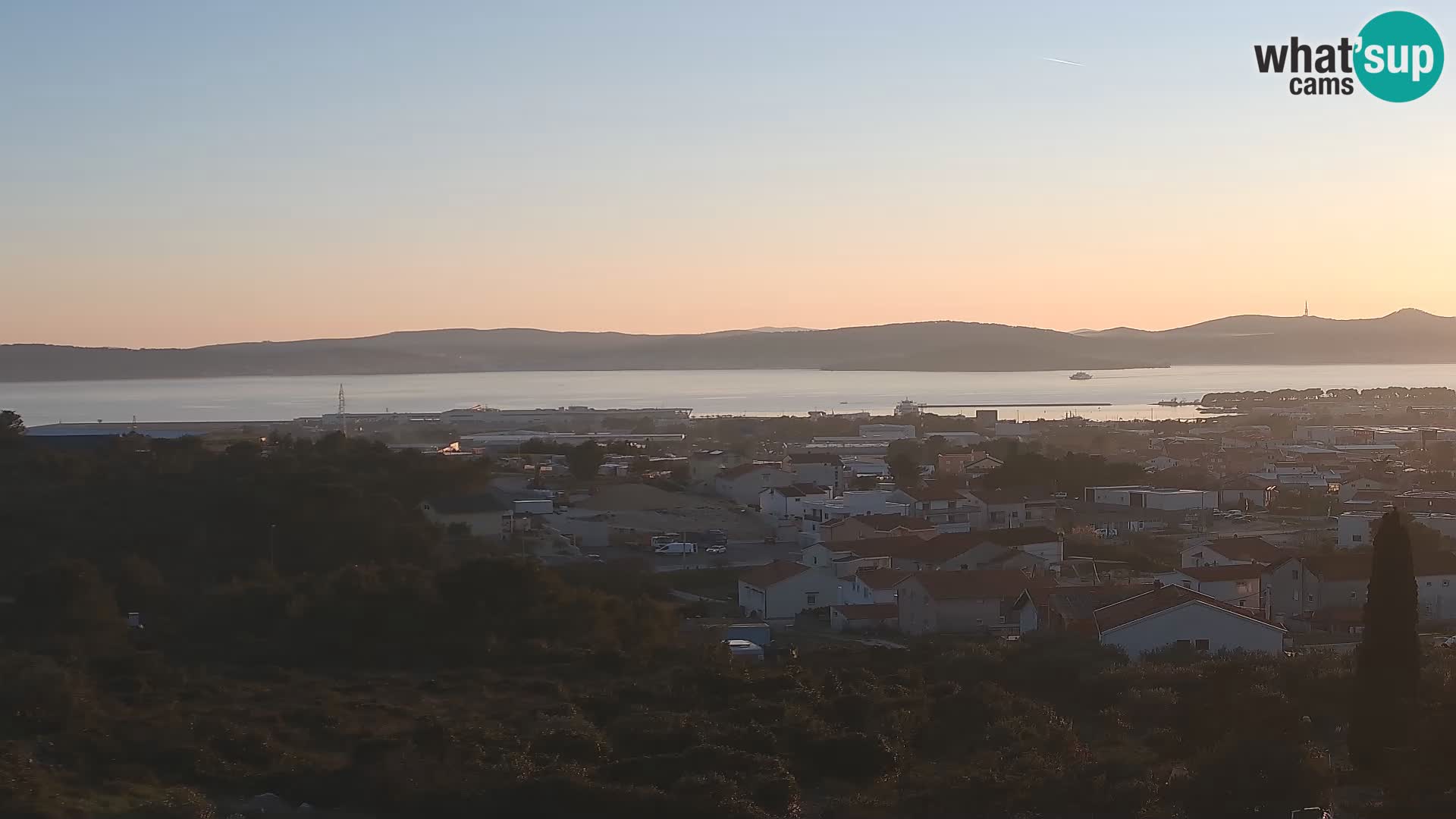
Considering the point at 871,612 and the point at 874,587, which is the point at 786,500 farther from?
the point at 871,612

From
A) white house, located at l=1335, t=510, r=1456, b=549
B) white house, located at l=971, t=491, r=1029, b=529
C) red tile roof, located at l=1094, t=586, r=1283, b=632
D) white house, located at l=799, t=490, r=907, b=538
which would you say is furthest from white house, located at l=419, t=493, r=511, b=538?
white house, located at l=1335, t=510, r=1456, b=549

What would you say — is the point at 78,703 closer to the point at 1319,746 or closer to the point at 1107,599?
the point at 1319,746

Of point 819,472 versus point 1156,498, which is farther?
point 819,472

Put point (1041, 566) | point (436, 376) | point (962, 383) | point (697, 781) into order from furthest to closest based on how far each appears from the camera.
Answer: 1. point (436, 376)
2. point (962, 383)
3. point (1041, 566)
4. point (697, 781)

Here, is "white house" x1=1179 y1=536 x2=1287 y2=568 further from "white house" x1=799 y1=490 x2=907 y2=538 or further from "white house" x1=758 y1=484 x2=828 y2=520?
"white house" x1=758 y1=484 x2=828 y2=520

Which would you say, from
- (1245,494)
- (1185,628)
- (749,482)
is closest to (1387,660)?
(1185,628)

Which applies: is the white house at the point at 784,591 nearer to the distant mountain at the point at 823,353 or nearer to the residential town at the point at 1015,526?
the residential town at the point at 1015,526

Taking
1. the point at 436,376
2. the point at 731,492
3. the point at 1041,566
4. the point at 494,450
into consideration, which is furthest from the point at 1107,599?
the point at 436,376
